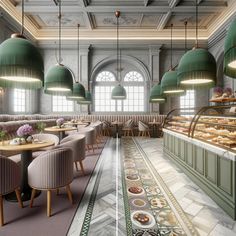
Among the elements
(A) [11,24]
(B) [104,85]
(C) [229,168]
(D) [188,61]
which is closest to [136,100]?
(B) [104,85]

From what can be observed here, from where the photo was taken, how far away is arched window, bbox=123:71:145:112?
34.6ft

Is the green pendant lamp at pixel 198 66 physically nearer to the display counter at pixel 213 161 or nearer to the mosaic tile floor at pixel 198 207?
the display counter at pixel 213 161

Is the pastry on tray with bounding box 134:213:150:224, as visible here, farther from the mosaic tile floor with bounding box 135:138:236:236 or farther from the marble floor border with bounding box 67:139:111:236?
the marble floor border with bounding box 67:139:111:236

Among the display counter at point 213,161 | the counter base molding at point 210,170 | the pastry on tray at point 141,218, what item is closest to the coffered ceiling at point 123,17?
the display counter at point 213,161

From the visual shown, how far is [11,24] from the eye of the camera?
7.12 meters

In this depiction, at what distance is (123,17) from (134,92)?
12.7 feet

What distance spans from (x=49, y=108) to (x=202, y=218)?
931cm

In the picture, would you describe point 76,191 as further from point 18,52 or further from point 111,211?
point 18,52

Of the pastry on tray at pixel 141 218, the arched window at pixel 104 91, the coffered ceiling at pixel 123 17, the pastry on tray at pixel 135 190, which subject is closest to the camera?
the pastry on tray at pixel 141 218

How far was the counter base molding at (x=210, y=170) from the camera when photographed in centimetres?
249

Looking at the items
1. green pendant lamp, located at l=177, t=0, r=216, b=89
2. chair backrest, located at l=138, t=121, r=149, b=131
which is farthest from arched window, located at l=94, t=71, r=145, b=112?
green pendant lamp, located at l=177, t=0, r=216, b=89

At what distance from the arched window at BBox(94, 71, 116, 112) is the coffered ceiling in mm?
1935

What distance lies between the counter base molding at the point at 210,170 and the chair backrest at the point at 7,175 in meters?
2.62

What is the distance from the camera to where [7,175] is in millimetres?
2230
